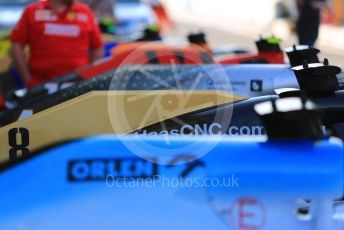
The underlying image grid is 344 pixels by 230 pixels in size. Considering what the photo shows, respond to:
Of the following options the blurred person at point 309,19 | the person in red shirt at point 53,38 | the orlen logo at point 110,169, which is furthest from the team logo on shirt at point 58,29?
the blurred person at point 309,19

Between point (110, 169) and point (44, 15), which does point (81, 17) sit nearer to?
point (44, 15)

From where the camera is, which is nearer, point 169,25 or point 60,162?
point 60,162

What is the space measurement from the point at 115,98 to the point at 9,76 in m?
3.94

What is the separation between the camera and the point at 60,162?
1.96 m

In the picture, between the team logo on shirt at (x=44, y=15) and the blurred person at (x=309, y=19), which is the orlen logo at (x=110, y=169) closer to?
the team logo on shirt at (x=44, y=15)

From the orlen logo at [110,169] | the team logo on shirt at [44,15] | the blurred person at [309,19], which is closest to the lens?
the orlen logo at [110,169]

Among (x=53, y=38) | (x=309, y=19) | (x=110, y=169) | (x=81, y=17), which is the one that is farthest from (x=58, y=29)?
(x=309, y=19)

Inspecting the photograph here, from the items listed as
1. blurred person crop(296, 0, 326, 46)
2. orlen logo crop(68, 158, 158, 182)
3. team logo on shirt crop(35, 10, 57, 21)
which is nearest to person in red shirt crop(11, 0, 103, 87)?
team logo on shirt crop(35, 10, 57, 21)

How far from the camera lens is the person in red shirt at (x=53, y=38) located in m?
5.52

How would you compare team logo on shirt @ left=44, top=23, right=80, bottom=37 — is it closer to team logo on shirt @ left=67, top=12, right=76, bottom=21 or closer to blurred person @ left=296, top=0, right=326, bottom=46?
team logo on shirt @ left=67, top=12, right=76, bottom=21

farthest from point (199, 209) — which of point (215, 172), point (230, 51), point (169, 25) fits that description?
point (169, 25)

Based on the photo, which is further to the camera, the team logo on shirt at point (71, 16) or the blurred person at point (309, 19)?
the blurred person at point (309, 19)

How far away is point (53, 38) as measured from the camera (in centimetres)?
556

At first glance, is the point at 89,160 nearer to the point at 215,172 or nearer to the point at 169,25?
the point at 215,172
